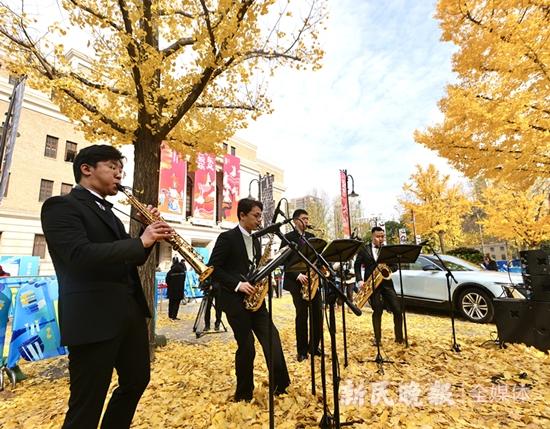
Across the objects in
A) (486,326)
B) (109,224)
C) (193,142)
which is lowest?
(486,326)

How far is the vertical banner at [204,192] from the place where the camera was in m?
30.1

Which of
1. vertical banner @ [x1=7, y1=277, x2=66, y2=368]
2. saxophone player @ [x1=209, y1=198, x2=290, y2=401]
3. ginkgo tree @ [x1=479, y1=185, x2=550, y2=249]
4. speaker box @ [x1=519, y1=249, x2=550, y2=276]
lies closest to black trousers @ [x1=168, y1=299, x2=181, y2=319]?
vertical banner @ [x1=7, y1=277, x2=66, y2=368]

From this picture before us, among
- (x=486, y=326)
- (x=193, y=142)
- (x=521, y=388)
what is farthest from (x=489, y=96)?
(x=193, y=142)

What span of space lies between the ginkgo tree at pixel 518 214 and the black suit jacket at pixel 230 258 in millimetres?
19433

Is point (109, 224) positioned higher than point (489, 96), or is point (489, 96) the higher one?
point (489, 96)

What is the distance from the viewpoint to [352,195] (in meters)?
17.7

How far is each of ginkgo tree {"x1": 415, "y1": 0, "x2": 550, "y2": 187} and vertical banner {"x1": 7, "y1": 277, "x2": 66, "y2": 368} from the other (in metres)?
9.82

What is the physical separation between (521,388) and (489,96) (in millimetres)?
6752

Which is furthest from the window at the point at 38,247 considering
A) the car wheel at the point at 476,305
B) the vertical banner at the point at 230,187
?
the car wheel at the point at 476,305

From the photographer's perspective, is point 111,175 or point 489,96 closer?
point 111,175

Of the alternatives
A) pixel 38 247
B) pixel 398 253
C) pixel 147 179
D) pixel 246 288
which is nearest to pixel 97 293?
pixel 246 288

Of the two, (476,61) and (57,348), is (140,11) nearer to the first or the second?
(57,348)

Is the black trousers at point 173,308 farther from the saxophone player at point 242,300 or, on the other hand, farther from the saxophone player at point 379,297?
the saxophone player at point 242,300

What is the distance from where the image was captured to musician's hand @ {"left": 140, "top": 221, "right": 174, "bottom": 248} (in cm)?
203
